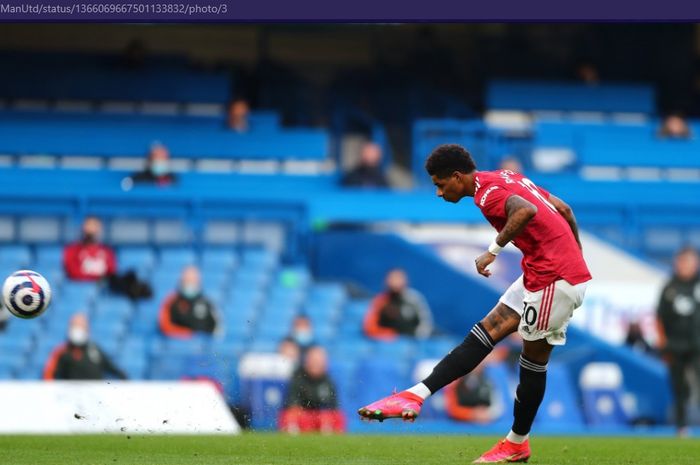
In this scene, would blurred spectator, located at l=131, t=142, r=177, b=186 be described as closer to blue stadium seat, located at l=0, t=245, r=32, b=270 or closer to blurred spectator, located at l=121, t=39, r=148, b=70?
blue stadium seat, located at l=0, t=245, r=32, b=270

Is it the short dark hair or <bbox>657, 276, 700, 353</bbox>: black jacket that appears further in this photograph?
<bbox>657, 276, 700, 353</bbox>: black jacket

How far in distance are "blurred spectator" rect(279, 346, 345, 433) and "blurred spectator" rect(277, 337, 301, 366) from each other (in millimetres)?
371

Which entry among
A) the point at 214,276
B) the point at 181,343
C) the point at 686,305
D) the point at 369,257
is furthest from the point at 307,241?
the point at 686,305

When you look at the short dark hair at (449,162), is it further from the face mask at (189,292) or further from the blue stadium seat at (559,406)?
the face mask at (189,292)

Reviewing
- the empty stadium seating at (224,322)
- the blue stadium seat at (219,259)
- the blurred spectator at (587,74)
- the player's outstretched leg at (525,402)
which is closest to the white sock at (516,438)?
the player's outstretched leg at (525,402)

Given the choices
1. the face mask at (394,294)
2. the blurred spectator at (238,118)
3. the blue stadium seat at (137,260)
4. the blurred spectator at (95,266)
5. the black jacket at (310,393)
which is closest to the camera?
the black jacket at (310,393)

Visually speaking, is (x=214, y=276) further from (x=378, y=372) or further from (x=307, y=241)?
(x=378, y=372)

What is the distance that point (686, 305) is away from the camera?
1577cm

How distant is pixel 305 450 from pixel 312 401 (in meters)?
4.86

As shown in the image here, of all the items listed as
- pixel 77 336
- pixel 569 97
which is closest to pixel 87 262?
pixel 77 336

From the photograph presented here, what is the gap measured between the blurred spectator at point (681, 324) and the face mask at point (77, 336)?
649cm

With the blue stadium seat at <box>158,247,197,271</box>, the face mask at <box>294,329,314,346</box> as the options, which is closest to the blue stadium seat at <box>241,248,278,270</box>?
the blue stadium seat at <box>158,247,197,271</box>

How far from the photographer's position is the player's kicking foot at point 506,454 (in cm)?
862

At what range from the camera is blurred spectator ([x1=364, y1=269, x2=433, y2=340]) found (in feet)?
57.4
